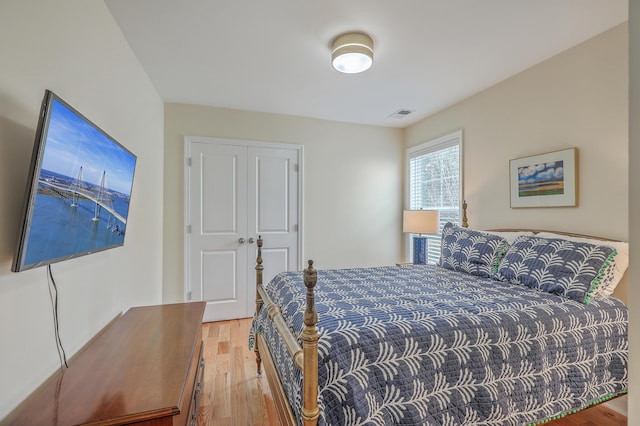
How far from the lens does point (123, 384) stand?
1076mm

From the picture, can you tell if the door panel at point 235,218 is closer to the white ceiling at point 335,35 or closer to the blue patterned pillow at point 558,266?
the white ceiling at point 335,35

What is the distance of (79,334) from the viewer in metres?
1.41

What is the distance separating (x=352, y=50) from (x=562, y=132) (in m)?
1.80

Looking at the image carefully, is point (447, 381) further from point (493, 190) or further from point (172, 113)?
point (172, 113)

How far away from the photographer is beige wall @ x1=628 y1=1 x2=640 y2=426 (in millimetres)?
729

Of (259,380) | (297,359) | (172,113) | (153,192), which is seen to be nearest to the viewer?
(297,359)

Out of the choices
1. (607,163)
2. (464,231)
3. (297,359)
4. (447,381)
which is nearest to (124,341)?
(297,359)

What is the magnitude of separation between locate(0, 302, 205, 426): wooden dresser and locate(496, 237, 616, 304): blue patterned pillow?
82.9 inches

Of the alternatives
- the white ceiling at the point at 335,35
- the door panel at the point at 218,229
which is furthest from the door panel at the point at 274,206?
the white ceiling at the point at 335,35

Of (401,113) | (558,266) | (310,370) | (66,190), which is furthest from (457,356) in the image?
(401,113)

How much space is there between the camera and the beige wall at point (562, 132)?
2002mm

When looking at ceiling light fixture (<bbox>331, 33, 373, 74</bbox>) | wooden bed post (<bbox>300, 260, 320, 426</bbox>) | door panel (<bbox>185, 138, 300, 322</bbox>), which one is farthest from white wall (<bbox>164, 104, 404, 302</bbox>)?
wooden bed post (<bbox>300, 260, 320, 426</bbox>)

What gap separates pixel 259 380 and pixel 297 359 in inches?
52.0

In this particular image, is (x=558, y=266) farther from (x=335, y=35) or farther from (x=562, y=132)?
(x=335, y=35)
